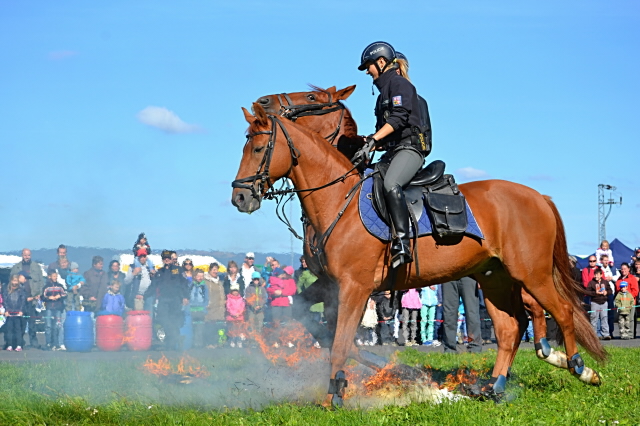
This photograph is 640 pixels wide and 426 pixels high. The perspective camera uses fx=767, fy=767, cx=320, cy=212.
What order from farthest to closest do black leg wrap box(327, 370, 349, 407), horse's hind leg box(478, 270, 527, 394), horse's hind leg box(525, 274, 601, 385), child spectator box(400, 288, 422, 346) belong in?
1. child spectator box(400, 288, 422, 346)
2. horse's hind leg box(478, 270, 527, 394)
3. horse's hind leg box(525, 274, 601, 385)
4. black leg wrap box(327, 370, 349, 407)

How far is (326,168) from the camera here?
8.46 meters

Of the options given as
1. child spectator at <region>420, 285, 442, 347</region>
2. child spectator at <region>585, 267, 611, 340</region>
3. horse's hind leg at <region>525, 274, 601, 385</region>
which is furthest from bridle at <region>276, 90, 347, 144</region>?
child spectator at <region>585, 267, 611, 340</region>

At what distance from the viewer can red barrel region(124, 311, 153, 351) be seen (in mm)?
15477

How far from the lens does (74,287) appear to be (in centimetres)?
1666

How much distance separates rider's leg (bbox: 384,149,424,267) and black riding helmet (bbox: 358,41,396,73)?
3.66ft

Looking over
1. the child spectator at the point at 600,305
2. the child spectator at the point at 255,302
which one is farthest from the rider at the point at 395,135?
the child spectator at the point at 600,305

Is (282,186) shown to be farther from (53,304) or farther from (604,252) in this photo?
(604,252)

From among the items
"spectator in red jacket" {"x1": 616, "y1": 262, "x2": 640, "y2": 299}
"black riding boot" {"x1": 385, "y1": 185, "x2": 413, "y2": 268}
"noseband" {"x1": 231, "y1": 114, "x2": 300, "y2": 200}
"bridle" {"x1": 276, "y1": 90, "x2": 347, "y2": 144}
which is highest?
"bridle" {"x1": 276, "y1": 90, "x2": 347, "y2": 144}

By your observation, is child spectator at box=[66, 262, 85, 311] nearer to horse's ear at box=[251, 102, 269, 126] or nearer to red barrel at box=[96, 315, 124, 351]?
red barrel at box=[96, 315, 124, 351]

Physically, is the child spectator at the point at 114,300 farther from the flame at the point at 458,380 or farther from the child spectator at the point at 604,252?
the child spectator at the point at 604,252

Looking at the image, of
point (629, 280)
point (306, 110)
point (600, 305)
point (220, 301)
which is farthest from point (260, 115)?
point (629, 280)

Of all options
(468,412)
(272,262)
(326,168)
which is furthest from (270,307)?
(468,412)

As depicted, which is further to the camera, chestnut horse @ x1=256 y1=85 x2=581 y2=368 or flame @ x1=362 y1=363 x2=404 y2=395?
chestnut horse @ x1=256 y1=85 x2=581 y2=368

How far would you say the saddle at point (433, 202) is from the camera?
8273mm
